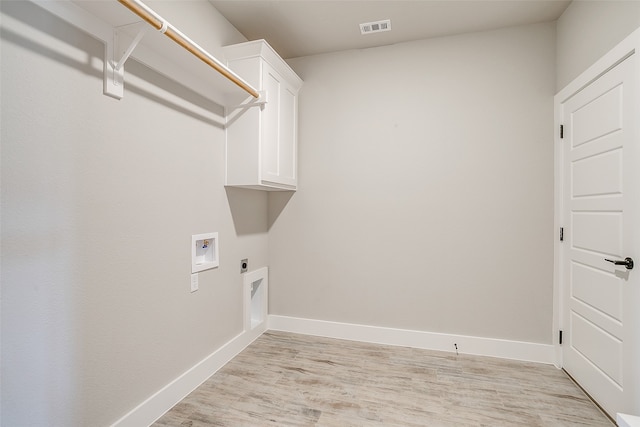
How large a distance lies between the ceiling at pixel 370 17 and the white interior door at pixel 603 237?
822 millimetres

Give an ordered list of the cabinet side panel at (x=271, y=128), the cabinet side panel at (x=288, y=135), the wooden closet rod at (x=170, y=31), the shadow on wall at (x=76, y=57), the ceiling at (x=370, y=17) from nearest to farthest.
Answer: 1. the shadow on wall at (x=76, y=57)
2. the wooden closet rod at (x=170, y=31)
3. the ceiling at (x=370, y=17)
4. the cabinet side panel at (x=271, y=128)
5. the cabinet side panel at (x=288, y=135)

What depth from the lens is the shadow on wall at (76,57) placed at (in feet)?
4.08

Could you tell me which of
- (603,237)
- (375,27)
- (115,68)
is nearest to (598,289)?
(603,237)

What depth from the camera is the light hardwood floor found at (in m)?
1.90

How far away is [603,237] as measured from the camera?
6.55 feet

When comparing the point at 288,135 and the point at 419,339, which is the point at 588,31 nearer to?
the point at 288,135

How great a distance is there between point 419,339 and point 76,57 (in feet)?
10.2

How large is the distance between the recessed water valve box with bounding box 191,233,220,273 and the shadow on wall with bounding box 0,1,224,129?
2.80 feet

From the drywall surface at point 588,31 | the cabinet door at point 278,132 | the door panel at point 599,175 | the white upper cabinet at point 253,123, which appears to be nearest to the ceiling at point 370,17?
the drywall surface at point 588,31

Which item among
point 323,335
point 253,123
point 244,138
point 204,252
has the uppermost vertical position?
point 253,123

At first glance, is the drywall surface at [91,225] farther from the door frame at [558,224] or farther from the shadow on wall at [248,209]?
the door frame at [558,224]

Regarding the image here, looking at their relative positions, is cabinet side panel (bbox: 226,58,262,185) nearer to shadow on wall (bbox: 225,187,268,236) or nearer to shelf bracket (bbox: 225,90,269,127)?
shelf bracket (bbox: 225,90,269,127)

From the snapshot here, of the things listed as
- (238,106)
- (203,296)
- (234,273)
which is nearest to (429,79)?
(238,106)

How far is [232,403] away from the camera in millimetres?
2049
